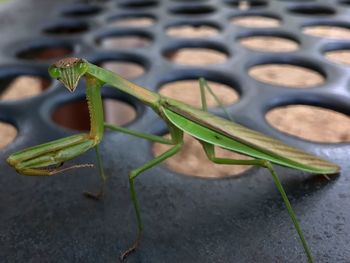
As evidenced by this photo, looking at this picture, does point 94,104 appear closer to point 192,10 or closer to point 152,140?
point 152,140

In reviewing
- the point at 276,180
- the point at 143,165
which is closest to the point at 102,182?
the point at 143,165

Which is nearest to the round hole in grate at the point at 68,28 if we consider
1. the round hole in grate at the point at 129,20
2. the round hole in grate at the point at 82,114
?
the round hole in grate at the point at 129,20

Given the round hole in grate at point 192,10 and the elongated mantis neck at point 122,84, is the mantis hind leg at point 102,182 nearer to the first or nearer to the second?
the elongated mantis neck at point 122,84

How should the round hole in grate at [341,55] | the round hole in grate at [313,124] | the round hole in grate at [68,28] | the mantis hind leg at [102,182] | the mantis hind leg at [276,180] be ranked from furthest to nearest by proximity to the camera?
the round hole in grate at [313,124]
the round hole in grate at [68,28]
the round hole in grate at [341,55]
the mantis hind leg at [102,182]
the mantis hind leg at [276,180]

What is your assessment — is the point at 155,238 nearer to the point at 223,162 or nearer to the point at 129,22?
the point at 223,162

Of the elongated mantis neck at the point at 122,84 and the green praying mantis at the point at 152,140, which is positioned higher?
the elongated mantis neck at the point at 122,84

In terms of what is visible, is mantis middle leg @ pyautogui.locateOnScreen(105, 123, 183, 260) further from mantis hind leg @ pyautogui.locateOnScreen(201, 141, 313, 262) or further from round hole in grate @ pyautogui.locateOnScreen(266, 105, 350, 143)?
round hole in grate @ pyautogui.locateOnScreen(266, 105, 350, 143)
